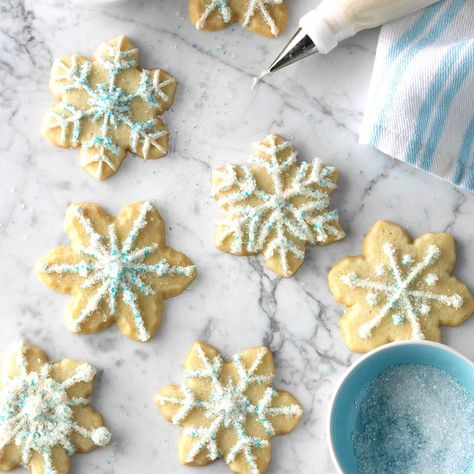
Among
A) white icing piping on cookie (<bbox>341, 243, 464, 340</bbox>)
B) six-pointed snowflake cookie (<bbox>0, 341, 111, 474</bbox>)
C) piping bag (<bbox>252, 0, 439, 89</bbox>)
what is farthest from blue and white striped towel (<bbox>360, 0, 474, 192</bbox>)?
six-pointed snowflake cookie (<bbox>0, 341, 111, 474</bbox>)

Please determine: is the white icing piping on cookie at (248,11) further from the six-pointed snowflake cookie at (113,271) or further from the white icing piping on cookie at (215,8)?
the six-pointed snowflake cookie at (113,271)

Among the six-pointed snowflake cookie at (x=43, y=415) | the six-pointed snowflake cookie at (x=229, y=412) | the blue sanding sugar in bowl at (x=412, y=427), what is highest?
the blue sanding sugar in bowl at (x=412, y=427)

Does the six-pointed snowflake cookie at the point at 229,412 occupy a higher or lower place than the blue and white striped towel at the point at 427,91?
lower

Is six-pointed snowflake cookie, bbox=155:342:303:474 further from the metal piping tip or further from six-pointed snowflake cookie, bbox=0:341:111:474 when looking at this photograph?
the metal piping tip

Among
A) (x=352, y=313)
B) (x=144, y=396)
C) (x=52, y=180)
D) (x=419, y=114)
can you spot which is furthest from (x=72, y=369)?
(x=419, y=114)

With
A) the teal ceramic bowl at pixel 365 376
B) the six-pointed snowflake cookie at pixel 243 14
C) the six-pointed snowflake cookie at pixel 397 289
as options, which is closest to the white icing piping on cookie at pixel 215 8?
the six-pointed snowflake cookie at pixel 243 14

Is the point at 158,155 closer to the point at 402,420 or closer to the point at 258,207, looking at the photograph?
the point at 258,207
